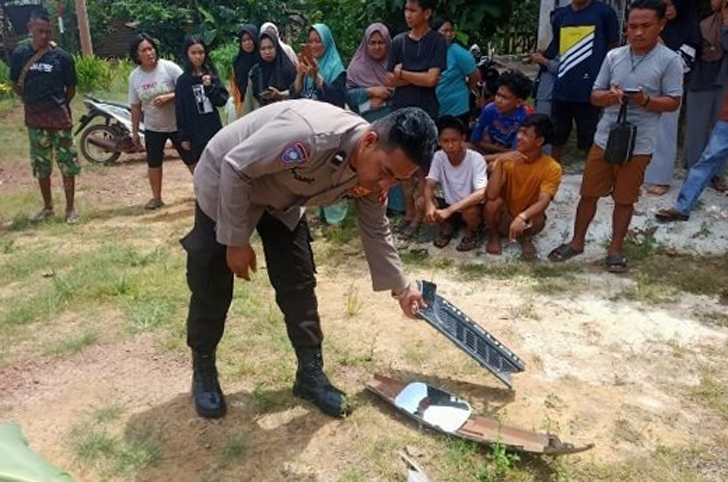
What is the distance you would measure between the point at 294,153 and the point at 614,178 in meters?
2.91

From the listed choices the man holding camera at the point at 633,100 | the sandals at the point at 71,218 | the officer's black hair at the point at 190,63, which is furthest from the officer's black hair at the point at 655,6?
the sandals at the point at 71,218

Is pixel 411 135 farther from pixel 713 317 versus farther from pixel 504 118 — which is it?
pixel 504 118

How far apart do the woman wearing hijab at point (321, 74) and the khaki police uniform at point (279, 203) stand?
2514mm

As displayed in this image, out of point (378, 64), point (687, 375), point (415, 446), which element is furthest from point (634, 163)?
point (415, 446)

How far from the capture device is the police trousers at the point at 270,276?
263 cm

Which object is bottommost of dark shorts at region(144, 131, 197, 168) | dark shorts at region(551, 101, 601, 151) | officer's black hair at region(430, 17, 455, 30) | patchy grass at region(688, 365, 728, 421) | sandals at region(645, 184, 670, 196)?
patchy grass at region(688, 365, 728, 421)

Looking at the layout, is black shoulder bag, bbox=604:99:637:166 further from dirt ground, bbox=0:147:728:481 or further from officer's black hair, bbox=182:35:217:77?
officer's black hair, bbox=182:35:217:77

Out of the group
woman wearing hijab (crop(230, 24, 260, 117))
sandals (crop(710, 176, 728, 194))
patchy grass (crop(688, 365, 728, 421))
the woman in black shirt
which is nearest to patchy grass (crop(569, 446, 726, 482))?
patchy grass (crop(688, 365, 728, 421))

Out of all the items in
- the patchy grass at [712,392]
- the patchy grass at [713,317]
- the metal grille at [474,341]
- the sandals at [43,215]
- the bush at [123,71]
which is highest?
the bush at [123,71]

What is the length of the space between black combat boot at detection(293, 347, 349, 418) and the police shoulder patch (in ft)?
3.38

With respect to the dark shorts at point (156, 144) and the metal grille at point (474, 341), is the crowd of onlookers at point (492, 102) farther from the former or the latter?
the metal grille at point (474, 341)

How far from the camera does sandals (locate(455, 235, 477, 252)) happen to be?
491cm

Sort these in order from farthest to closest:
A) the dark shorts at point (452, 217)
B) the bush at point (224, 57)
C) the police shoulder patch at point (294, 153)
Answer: the bush at point (224, 57) < the dark shorts at point (452, 217) < the police shoulder patch at point (294, 153)

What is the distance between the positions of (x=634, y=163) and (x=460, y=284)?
52.1 inches
